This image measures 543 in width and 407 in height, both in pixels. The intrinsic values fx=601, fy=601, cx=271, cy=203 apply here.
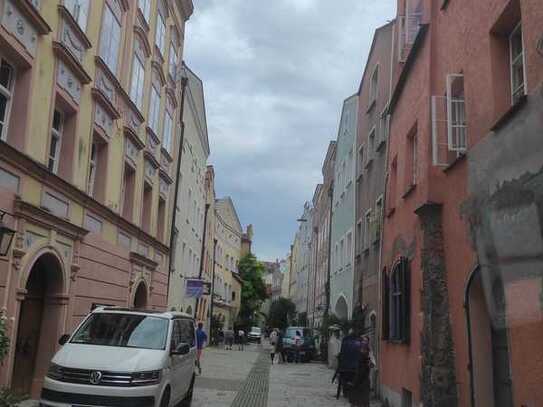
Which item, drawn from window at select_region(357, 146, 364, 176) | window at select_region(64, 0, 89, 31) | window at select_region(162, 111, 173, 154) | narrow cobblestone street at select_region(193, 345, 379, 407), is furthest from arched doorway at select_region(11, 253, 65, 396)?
Answer: window at select_region(357, 146, 364, 176)

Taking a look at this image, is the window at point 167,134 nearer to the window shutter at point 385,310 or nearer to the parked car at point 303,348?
the window shutter at point 385,310

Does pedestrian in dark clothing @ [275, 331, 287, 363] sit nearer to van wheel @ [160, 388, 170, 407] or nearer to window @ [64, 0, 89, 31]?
window @ [64, 0, 89, 31]

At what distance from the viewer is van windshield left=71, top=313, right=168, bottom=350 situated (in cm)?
1011

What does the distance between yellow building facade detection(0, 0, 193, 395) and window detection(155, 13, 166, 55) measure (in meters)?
0.14

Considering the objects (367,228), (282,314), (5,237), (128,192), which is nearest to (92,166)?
(128,192)

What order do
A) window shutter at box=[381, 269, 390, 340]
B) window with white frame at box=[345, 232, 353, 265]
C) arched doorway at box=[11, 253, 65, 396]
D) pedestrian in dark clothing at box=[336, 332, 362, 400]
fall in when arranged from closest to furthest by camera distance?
arched doorway at box=[11, 253, 65, 396]
pedestrian in dark clothing at box=[336, 332, 362, 400]
window shutter at box=[381, 269, 390, 340]
window with white frame at box=[345, 232, 353, 265]

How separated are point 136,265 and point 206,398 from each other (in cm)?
611

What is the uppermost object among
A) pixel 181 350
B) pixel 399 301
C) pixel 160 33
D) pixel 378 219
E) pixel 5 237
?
pixel 160 33

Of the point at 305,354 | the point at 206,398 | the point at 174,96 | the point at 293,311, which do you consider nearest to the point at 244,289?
the point at 293,311

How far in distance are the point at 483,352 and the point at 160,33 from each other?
1726cm

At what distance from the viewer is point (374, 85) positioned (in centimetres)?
2362

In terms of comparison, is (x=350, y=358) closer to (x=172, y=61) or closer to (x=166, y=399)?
(x=166, y=399)

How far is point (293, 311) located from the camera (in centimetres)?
6500

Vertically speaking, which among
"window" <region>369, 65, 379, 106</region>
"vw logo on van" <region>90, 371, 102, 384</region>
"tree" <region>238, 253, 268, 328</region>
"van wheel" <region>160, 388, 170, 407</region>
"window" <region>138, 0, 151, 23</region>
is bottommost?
"van wheel" <region>160, 388, 170, 407</region>
